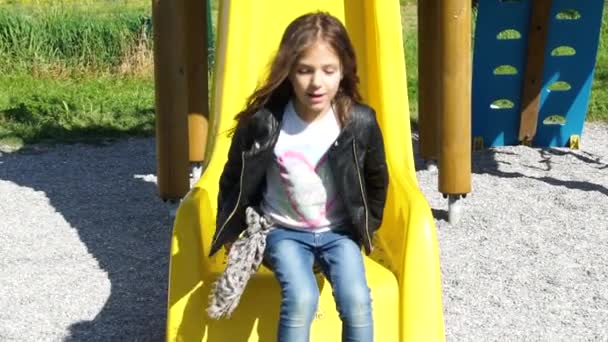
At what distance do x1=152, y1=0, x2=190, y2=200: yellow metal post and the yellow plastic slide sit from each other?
Answer: 1.17ft

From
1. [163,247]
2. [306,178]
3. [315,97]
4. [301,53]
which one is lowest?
[163,247]

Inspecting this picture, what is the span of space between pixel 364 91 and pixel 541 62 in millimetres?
2819

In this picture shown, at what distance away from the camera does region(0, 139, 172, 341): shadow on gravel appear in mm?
4047

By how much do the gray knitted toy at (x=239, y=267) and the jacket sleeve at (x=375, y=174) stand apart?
32 centimetres

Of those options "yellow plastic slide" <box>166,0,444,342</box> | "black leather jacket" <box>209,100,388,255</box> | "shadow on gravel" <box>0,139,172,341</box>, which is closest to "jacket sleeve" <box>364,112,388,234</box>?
"black leather jacket" <box>209,100,388,255</box>

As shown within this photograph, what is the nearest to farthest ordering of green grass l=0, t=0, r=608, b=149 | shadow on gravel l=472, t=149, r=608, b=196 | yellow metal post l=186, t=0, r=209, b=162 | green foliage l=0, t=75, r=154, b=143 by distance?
yellow metal post l=186, t=0, r=209, b=162 < shadow on gravel l=472, t=149, r=608, b=196 < green foliage l=0, t=75, r=154, b=143 < green grass l=0, t=0, r=608, b=149

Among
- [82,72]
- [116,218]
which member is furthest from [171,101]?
[82,72]

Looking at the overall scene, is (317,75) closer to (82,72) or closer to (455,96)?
(455,96)

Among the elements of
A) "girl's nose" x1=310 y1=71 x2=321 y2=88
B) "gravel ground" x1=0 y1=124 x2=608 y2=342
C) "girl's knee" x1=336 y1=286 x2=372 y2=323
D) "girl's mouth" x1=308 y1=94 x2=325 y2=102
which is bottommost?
"gravel ground" x1=0 y1=124 x2=608 y2=342

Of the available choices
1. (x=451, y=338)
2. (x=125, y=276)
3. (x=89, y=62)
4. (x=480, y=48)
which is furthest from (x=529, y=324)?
(x=89, y=62)

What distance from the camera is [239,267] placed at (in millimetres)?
3152

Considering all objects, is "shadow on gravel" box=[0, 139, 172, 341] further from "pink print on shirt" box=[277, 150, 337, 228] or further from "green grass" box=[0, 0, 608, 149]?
→ "pink print on shirt" box=[277, 150, 337, 228]

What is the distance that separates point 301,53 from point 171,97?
78.7 inches

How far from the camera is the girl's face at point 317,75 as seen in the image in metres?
3.05
